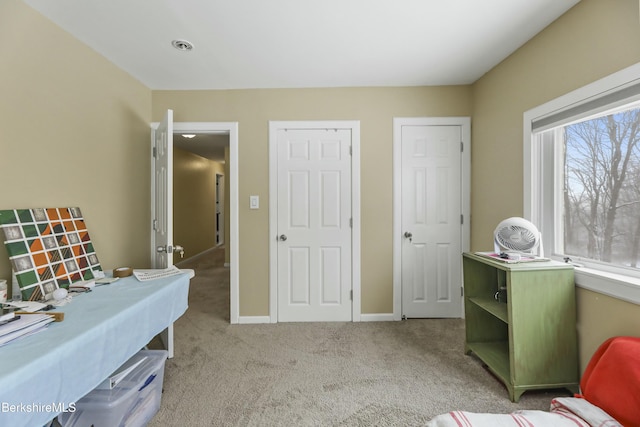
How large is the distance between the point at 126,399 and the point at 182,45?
224cm

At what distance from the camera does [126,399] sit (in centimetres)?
131

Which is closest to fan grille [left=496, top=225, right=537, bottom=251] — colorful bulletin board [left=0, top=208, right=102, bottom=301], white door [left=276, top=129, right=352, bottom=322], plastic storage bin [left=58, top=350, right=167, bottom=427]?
white door [left=276, top=129, right=352, bottom=322]

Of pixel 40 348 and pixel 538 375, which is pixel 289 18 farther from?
pixel 538 375

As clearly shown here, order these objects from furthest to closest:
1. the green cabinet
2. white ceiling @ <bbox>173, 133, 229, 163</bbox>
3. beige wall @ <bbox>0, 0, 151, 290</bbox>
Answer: white ceiling @ <bbox>173, 133, 229, 163</bbox> < the green cabinet < beige wall @ <bbox>0, 0, 151, 290</bbox>

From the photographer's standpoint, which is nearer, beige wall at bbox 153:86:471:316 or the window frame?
the window frame

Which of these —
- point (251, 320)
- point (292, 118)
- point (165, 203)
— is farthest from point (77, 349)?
point (292, 118)

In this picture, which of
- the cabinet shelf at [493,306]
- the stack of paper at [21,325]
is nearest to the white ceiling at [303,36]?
the stack of paper at [21,325]

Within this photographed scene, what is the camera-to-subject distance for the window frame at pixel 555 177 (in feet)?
4.50

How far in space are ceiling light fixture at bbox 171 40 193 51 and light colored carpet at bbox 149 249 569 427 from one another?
7.79 feet

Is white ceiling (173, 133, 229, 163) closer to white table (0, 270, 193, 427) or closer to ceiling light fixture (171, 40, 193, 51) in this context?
ceiling light fixture (171, 40, 193, 51)

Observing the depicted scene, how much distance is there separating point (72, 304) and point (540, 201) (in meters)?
2.95

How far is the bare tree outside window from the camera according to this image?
56.8 inches

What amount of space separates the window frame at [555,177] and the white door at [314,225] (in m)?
1.45

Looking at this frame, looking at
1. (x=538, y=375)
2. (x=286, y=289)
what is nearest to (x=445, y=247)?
(x=538, y=375)
